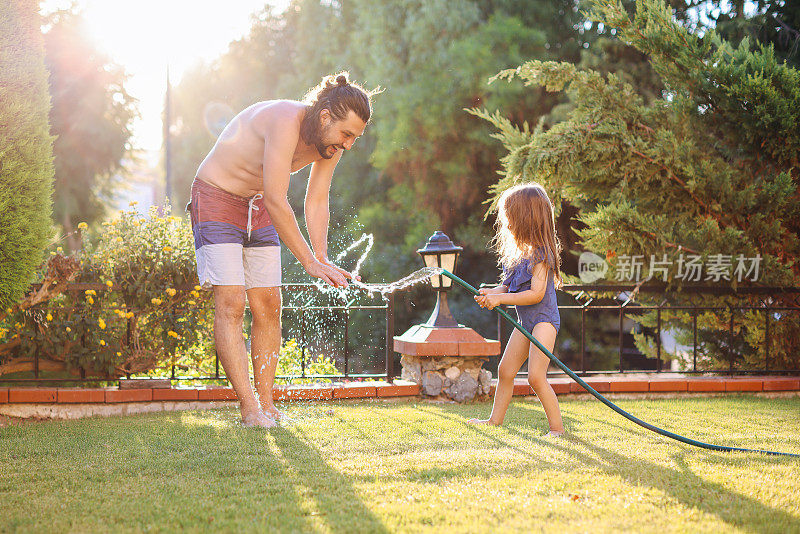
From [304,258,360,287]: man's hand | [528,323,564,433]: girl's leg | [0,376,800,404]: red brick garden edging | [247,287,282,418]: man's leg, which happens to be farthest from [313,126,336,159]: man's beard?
[0,376,800,404]: red brick garden edging

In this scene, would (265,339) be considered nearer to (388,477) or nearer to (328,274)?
(328,274)

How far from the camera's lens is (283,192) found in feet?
10.1

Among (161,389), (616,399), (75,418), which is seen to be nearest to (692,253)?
(616,399)

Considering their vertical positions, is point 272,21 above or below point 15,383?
above

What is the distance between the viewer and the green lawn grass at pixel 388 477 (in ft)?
6.33

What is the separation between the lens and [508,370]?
3447 mm

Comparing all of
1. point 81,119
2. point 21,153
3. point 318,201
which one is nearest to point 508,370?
point 318,201

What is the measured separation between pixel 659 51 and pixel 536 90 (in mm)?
5782

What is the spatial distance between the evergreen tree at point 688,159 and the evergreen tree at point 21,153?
359 cm

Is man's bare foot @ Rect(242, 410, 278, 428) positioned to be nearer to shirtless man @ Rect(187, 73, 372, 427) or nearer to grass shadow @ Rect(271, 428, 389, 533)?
shirtless man @ Rect(187, 73, 372, 427)

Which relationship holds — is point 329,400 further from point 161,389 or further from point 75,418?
Answer: point 75,418

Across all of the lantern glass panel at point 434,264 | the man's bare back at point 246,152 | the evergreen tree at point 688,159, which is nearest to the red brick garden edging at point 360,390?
the evergreen tree at point 688,159

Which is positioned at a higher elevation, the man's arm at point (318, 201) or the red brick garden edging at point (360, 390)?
the man's arm at point (318, 201)

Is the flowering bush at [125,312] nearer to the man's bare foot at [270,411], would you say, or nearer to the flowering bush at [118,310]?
the flowering bush at [118,310]
